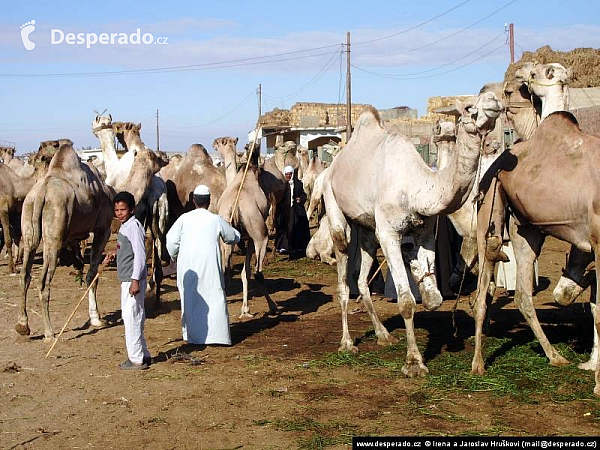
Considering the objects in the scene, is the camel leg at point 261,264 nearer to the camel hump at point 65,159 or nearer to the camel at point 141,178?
the camel at point 141,178

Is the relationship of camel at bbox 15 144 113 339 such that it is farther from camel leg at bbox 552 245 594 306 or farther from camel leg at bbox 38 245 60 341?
camel leg at bbox 552 245 594 306

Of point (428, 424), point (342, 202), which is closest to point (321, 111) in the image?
point (342, 202)

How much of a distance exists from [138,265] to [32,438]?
8.61 feet

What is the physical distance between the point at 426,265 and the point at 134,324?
3071mm

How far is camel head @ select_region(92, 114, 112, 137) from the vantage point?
1356 centimetres

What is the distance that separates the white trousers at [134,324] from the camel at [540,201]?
11.2 ft

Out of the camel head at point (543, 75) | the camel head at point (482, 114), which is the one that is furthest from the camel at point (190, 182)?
the camel head at point (482, 114)

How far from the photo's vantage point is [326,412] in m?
6.64

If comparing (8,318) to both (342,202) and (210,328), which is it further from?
(342,202)

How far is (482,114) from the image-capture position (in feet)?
21.8

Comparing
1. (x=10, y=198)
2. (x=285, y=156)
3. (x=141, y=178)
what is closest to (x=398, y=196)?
(x=141, y=178)

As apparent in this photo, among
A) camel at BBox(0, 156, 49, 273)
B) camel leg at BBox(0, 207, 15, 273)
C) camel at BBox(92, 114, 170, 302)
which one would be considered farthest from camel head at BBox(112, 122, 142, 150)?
camel leg at BBox(0, 207, 15, 273)

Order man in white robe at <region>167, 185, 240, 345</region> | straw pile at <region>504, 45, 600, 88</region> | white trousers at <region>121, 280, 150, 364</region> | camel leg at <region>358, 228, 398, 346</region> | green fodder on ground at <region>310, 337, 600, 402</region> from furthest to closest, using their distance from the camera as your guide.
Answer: straw pile at <region>504, 45, 600, 88</region>, man in white robe at <region>167, 185, 240, 345</region>, camel leg at <region>358, 228, 398, 346</region>, white trousers at <region>121, 280, 150, 364</region>, green fodder on ground at <region>310, 337, 600, 402</region>

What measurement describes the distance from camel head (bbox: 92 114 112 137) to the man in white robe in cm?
469
